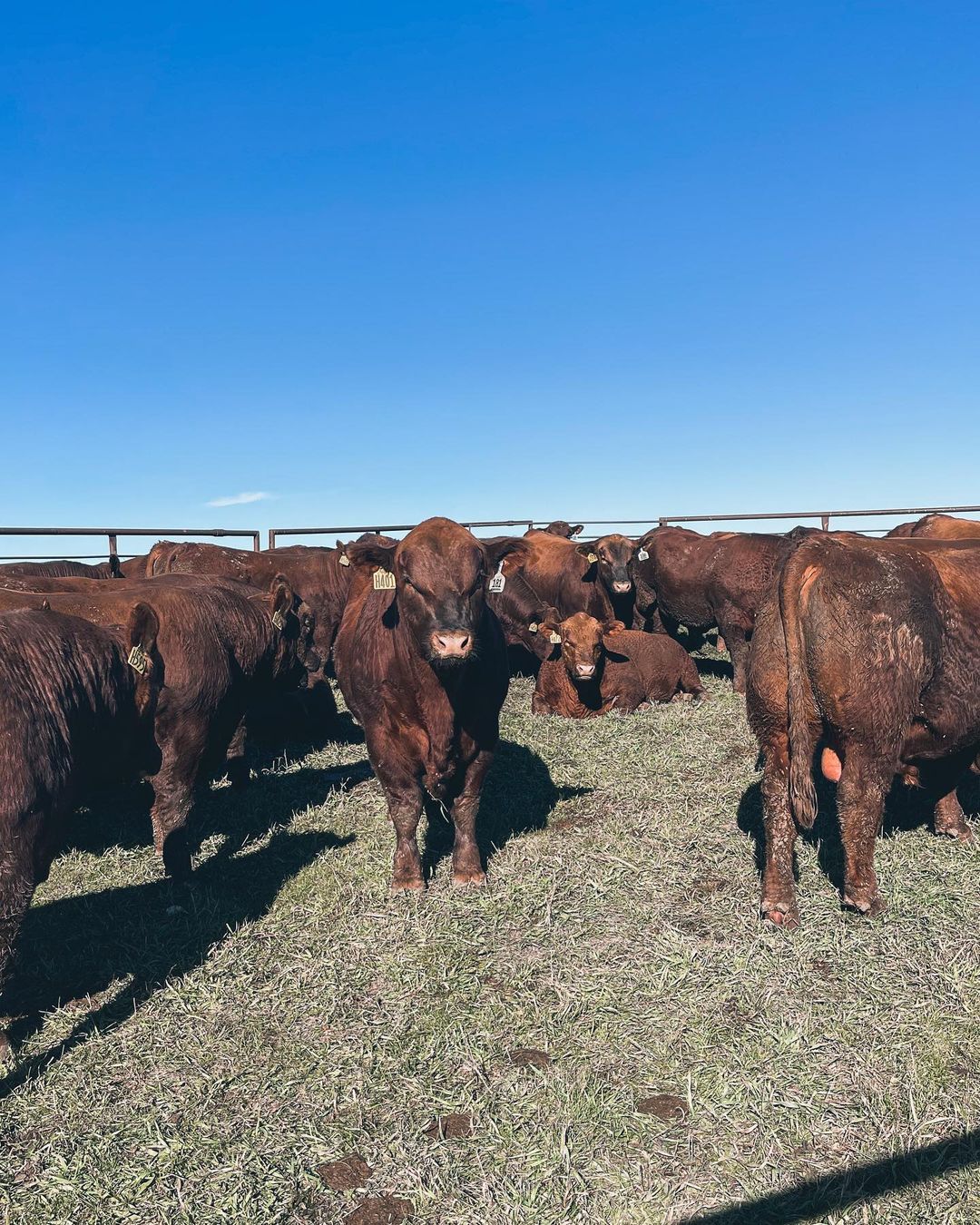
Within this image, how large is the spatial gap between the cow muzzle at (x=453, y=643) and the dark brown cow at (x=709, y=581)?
7.07 meters

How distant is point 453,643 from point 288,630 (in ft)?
9.85

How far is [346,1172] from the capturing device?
115 inches

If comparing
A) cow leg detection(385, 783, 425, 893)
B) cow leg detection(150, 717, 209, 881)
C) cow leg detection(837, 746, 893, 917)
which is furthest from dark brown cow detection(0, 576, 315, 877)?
cow leg detection(837, 746, 893, 917)

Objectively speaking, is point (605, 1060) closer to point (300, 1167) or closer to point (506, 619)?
point (300, 1167)

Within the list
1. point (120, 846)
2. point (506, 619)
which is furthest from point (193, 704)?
point (506, 619)

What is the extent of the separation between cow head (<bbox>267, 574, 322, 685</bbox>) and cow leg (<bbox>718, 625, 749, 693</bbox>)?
5.94 m

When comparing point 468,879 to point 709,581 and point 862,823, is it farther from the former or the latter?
point 709,581

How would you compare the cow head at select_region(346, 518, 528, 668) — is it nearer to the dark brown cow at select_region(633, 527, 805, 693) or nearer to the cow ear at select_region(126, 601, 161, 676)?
the cow ear at select_region(126, 601, 161, 676)

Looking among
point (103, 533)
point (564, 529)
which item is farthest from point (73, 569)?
point (564, 529)

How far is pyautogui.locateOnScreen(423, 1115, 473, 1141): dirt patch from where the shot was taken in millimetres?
3066

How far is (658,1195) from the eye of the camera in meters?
2.76

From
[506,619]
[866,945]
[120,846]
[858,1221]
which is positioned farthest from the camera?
[506,619]

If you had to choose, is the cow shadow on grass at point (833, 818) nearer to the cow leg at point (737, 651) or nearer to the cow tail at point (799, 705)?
the cow tail at point (799, 705)

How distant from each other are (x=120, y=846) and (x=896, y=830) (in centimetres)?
537
